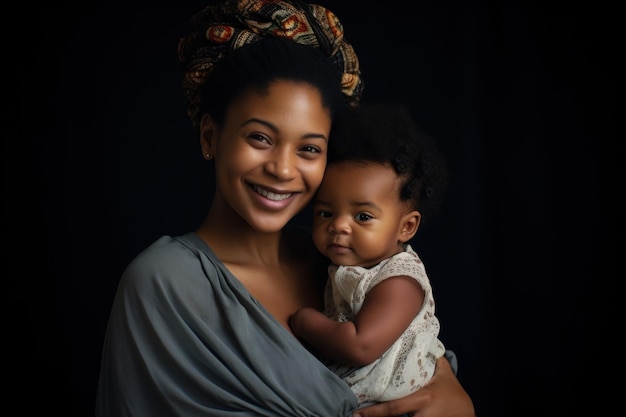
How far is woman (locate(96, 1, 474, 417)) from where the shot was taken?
198cm

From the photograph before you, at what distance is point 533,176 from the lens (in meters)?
3.40

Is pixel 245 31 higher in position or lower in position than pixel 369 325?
higher

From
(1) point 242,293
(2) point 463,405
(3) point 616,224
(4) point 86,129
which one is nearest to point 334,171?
(1) point 242,293

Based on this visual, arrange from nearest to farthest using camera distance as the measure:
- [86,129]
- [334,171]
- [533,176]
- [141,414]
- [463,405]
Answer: [141,414]
[334,171]
[463,405]
[86,129]
[533,176]

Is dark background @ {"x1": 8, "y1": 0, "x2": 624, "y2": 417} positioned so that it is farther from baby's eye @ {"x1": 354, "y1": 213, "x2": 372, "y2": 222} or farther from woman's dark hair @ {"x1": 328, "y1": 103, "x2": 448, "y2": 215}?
baby's eye @ {"x1": 354, "y1": 213, "x2": 372, "y2": 222}

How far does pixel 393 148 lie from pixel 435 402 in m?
0.77

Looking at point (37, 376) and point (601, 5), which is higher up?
point (601, 5)

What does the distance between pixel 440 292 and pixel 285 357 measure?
1.73 metres

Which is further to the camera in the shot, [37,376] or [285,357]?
[37,376]

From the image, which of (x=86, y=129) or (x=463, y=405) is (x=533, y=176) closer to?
(x=463, y=405)

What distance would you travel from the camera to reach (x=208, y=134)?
86.7 inches

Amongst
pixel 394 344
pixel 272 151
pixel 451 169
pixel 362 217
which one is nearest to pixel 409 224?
pixel 362 217

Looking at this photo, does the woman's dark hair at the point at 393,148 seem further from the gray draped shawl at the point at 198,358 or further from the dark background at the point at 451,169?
the dark background at the point at 451,169

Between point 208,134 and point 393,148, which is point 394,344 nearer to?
point 393,148
